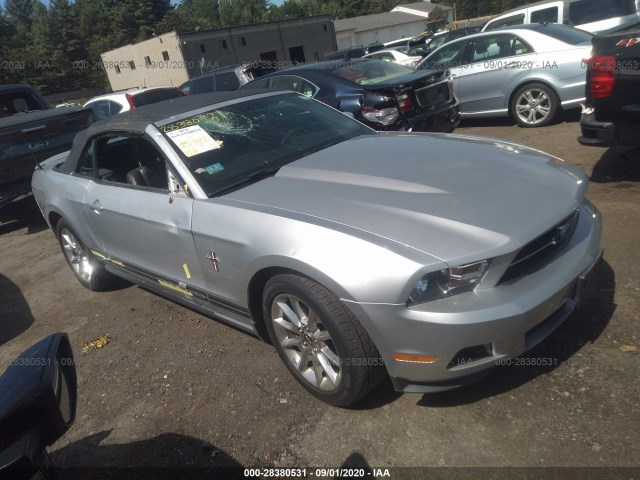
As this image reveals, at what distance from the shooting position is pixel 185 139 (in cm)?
318

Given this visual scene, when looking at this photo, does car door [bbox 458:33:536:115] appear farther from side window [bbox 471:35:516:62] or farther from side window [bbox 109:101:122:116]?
side window [bbox 109:101:122:116]

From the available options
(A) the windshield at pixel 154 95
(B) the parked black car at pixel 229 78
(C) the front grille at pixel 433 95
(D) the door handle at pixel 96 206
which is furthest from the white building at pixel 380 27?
(D) the door handle at pixel 96 206

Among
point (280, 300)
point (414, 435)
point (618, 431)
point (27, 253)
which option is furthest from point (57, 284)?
point (618, 431)

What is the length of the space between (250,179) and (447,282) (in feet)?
4.87

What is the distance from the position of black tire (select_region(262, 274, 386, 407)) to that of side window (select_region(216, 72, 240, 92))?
982 centimetres

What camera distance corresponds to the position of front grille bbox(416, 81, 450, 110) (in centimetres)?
618

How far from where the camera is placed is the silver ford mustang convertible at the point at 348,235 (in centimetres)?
213

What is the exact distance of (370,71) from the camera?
23.4 feet

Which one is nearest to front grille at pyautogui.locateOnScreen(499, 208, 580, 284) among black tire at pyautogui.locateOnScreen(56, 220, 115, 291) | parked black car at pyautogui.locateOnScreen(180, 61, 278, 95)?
black tire at pyautogui.locateOnScreen(56, 220, 115, 291)

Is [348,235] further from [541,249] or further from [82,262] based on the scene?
[82,262]

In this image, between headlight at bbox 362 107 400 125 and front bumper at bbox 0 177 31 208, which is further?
front bumper at bbox 0 177 31 208

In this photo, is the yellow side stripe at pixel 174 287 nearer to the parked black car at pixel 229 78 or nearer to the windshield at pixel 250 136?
the windshield at pixel 250 136

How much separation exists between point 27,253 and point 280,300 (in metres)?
5.35

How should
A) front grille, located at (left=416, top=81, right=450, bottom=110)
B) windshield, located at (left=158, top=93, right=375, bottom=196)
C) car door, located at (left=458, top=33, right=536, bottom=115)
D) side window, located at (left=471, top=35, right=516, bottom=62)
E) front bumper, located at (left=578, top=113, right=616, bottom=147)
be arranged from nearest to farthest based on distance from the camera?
windshield, located at (left=158, top=93, right=375, bottom=196) < front bumper, located at (left=578, top=113, right=616, bottom=147) < front grille, located at (left=416, top=81, right=450, bottom=110) < car door, located at (left=458, top=33, right=536, bottom=115) < side window, located at (left=471, top=35, right=516, bottom=62)
